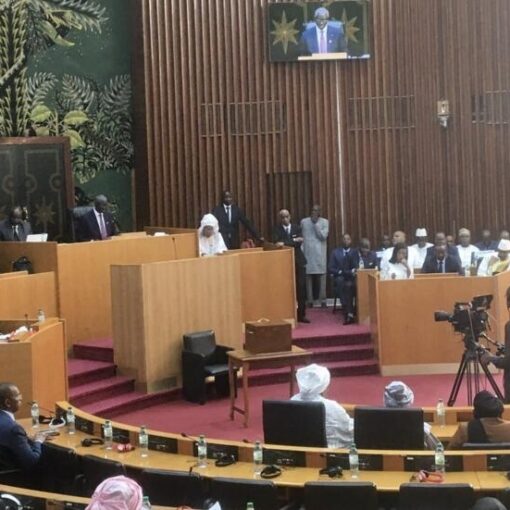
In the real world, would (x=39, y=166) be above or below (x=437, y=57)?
below

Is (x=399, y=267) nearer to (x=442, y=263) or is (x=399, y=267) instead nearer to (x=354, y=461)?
(x=442, y=263)

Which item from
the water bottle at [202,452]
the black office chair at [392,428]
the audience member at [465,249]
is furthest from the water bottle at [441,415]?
the audience member at [465,249]

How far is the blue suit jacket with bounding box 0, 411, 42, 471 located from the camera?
22.5ft

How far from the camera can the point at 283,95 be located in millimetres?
16000

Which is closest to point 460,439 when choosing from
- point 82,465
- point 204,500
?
point 204,500

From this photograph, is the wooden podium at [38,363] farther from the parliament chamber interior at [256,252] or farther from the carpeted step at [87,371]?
the carpeted step at [87,371]

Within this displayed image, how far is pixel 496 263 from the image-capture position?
40.5 feet

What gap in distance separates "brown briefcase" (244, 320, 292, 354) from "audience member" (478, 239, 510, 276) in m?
3.14

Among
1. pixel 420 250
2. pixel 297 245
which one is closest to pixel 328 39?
pixel 297 245

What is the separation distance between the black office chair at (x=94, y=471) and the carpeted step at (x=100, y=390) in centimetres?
349

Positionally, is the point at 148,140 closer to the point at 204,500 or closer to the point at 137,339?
the point at 137,339

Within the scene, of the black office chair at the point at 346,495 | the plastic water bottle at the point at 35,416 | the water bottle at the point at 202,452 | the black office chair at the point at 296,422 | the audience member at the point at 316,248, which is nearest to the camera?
the black office chair at the point at 346,495

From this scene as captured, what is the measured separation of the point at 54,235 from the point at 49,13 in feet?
10.1

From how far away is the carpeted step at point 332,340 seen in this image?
12406 millimetres
